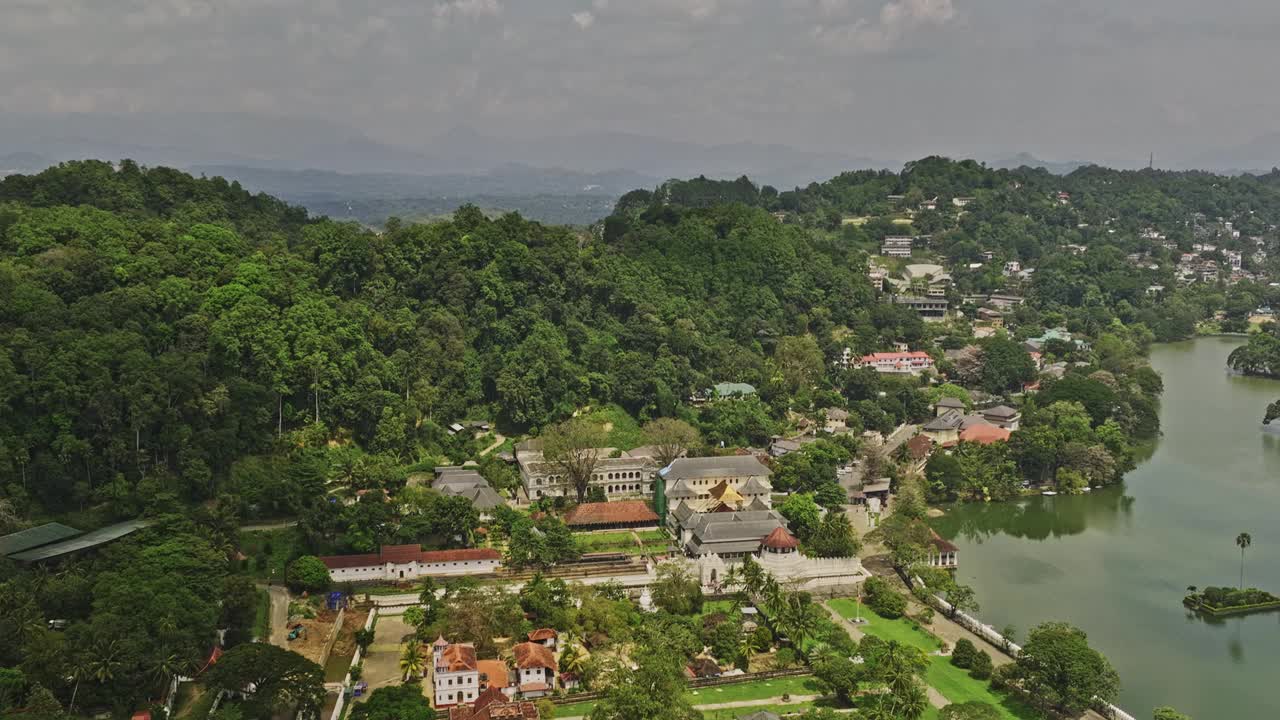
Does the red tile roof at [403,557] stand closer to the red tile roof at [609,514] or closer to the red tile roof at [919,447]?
the red tile roof at [609,514]

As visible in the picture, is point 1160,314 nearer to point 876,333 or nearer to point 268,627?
point 876,333

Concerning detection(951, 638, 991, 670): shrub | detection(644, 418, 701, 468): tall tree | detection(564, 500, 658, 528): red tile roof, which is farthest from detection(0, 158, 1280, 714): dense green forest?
detection(951, 638, 991, 670): shrub

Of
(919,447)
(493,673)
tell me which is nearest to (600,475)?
(493,673)

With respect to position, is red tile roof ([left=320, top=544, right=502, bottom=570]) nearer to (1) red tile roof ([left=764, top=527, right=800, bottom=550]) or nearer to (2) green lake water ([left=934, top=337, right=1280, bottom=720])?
(1) red tile roof ([left=764, top=527, right=800, bottom=550])

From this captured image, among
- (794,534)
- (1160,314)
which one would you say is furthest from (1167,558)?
(1160,314)

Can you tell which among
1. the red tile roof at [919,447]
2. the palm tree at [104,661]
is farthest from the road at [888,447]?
the palm tree at [104,661]
